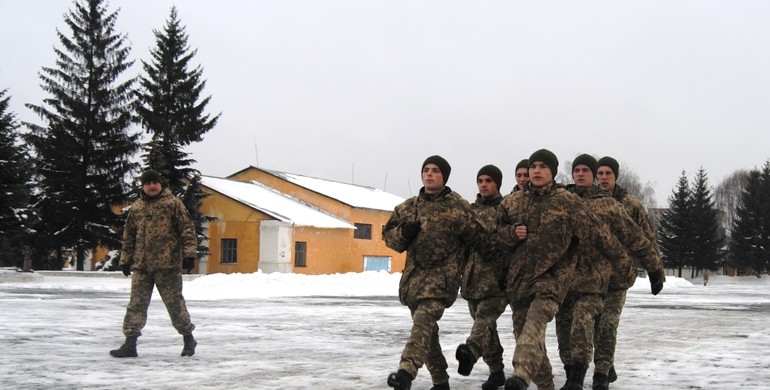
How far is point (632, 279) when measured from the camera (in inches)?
264

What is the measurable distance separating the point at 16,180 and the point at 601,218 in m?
26.2

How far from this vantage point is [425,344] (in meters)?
5.61

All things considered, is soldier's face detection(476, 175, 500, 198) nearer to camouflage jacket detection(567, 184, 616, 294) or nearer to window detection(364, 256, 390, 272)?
camouflage jacket detection(567, 184, 616, 294)

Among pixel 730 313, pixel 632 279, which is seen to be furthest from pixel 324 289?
pixel 632 279

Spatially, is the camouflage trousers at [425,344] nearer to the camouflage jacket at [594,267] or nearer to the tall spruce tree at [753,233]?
the camouflage jacket at [594,267]

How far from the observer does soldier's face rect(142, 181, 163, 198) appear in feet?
27.6

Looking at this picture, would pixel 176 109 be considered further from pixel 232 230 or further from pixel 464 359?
pixel 464 359

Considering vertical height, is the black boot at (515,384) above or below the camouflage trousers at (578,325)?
below

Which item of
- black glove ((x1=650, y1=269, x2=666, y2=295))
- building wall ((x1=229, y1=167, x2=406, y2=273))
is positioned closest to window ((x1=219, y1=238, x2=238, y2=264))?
building wall ((x1=229, y1=167, x2=406, y2=273))

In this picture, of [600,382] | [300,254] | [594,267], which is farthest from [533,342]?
[300,254]

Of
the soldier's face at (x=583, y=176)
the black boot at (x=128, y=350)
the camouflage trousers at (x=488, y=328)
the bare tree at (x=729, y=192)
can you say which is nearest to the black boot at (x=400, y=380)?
the camouflage trousers at (x=488, y=328)

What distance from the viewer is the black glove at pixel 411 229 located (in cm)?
574

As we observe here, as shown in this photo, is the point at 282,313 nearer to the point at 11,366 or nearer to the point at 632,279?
the point at 11,366

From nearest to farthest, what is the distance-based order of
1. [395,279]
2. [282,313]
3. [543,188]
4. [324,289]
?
1. [543,188]
2. [282,313]
3. [324,289]
4. [395,279]
